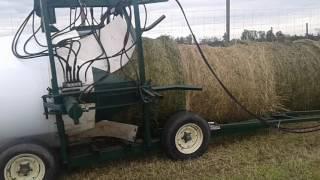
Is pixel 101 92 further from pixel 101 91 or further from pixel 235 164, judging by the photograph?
pixel 235 164

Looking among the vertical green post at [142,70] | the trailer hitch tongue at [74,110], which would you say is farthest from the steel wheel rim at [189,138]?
the trailer hitch tongue at [74,110]

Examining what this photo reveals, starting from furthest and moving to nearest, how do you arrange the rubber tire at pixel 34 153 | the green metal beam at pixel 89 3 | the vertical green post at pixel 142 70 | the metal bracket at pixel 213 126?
1. the metal bracket at pixel 213 126
2. the vertical green post at pixel 142 70
3. the green metal beam at pixel 89 3
4. the rubber tire at pixel 34 153

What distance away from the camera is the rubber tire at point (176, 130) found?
249 inches

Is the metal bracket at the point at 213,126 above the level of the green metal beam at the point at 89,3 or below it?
below

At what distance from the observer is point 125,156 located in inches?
246

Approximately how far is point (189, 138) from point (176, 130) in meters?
0.26

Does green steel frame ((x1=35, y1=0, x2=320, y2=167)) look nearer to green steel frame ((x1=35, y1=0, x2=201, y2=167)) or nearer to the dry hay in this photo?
green steel frame ((x1=35, y1=0, x2=201, y2=167))

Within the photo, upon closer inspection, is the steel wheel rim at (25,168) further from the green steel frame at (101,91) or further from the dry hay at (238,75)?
the dry hay at (238,75)

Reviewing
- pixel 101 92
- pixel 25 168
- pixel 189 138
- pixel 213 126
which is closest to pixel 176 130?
pixel 189 138

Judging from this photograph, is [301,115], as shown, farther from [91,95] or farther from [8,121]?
[8,121]

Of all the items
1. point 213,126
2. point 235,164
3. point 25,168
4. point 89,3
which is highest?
point 89,3

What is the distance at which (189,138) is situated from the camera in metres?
6.50

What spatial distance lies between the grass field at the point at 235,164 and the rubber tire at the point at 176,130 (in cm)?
9

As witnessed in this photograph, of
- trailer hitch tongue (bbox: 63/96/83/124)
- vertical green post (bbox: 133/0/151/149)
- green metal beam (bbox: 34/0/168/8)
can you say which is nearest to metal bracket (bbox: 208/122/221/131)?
vertical green post (bbox: 133/0/151/149)
